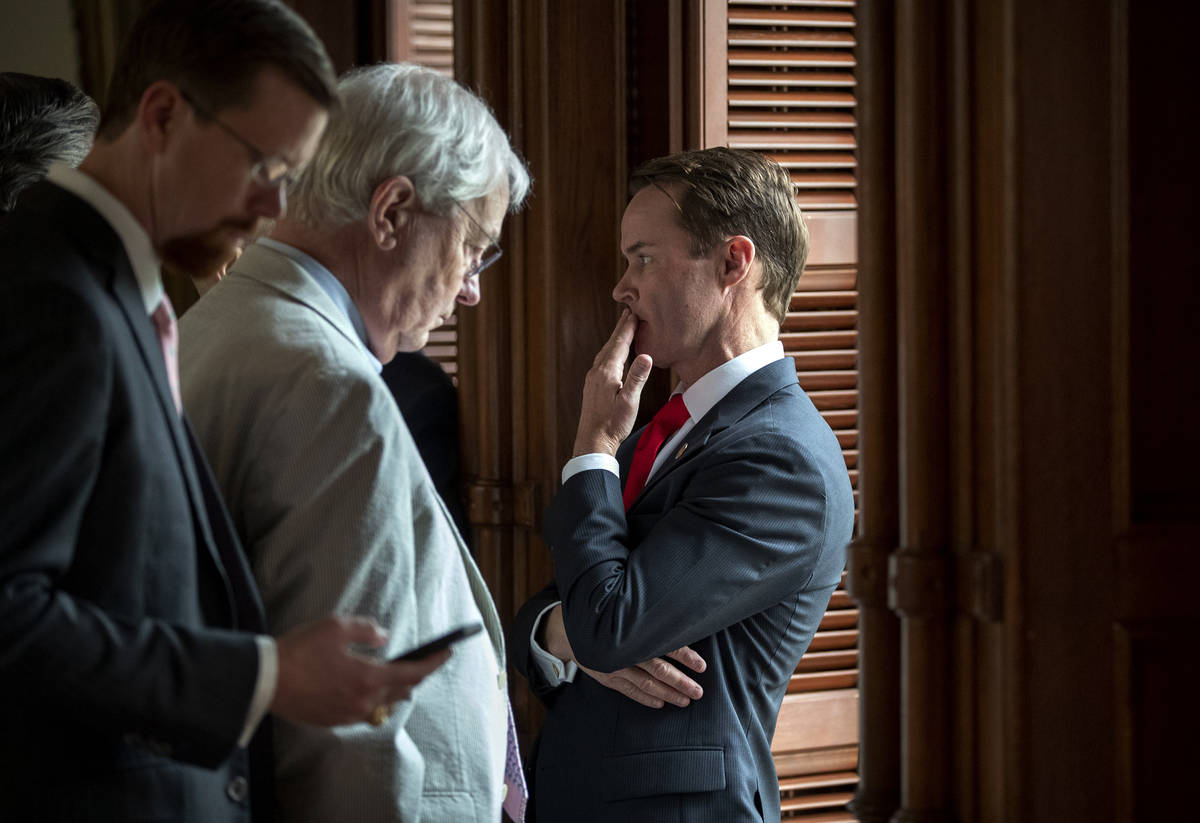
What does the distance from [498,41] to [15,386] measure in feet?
6.37

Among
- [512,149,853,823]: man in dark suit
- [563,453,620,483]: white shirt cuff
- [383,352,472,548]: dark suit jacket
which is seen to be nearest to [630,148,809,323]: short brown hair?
[512,149,853,823]: man in dark suit

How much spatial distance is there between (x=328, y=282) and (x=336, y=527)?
32 centimetres

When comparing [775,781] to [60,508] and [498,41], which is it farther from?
[498,41]

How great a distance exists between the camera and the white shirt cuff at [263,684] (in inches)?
36.4

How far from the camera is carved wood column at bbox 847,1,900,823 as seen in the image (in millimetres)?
1478

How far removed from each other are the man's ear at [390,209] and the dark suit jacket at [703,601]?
553mm

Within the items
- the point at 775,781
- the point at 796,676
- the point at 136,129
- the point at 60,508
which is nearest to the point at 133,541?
the point at 60,508

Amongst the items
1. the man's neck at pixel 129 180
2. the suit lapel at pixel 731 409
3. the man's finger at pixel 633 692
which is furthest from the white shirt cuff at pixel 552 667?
the man's neck at pixel 129 180

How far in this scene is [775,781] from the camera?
1.78 m

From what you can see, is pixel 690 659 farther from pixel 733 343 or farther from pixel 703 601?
pixel 733 343

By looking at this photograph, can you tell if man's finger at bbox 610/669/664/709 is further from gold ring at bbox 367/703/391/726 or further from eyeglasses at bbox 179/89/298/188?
eyeglasses at bbox 179/89/298/188

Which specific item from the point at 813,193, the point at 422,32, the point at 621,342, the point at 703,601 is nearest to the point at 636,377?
the point at 621,342

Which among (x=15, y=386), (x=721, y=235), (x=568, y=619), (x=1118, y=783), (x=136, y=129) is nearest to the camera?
(x=15, y=386)

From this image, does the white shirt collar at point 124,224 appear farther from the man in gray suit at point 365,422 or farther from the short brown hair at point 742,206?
the short brown hair at point 742,206
